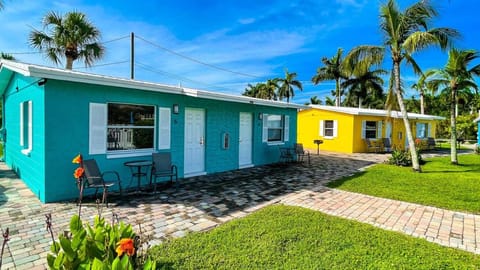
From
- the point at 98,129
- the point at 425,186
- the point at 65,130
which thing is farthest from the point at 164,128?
the point at 425,186

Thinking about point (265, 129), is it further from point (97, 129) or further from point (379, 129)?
point (379, 129)

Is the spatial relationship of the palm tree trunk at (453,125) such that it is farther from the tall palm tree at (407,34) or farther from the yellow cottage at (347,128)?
the tall palm tree at (407,34)

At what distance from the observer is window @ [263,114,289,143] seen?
11.1m

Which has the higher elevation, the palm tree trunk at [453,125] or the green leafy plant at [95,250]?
the palm tree trunk at [453,125]

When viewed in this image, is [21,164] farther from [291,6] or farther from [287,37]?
[287,37]

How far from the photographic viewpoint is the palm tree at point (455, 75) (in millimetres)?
11445

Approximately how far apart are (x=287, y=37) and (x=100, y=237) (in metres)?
14.8

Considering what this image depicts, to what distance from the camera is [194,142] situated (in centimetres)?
841

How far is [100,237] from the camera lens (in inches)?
94.7

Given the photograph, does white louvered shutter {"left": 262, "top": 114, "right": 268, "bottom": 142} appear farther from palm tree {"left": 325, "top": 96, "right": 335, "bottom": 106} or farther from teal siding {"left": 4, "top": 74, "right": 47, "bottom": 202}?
palm tree {"left": 325, "top": 96, "right": 335, "bottom": 106}

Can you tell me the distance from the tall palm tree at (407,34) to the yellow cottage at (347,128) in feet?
19.0

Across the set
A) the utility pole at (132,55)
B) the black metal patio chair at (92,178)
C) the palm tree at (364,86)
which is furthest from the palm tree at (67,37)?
the palm tree at (364,86)

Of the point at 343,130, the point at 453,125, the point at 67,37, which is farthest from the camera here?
the point at 343,130

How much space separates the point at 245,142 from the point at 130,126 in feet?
15.5
